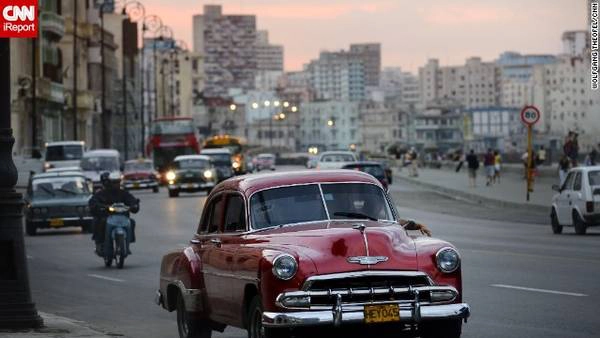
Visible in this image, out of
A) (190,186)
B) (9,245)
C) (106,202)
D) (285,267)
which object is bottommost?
(190,186)

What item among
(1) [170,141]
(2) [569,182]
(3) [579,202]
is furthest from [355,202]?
(1) [170,141]

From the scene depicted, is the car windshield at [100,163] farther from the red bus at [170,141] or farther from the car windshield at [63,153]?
the red bus at [170,141]

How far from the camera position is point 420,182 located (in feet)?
281

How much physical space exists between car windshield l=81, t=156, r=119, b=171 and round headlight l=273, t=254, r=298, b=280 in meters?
64.3

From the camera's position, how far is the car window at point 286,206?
538 inches

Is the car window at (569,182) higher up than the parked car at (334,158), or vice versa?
the car window at (569,182)

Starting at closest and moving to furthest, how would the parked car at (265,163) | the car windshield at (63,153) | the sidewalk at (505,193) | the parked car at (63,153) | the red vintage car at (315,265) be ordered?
the red vintage car at (315,265) < the sidewalk at (505,193) < the parked car at (63,153) < the car windshield at (63,153) < the parked car at (265,163)

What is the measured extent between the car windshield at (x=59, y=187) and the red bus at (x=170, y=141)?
2186 inches

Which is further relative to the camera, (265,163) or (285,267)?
(265,163)

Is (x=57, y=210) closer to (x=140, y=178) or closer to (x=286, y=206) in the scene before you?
(x=286, y=206)

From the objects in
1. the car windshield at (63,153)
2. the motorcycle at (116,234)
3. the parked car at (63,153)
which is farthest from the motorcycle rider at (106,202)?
the car windshield at (63,153)

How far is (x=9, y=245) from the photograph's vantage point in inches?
633

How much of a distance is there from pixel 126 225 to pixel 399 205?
29.9 m

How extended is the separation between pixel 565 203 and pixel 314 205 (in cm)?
2336
